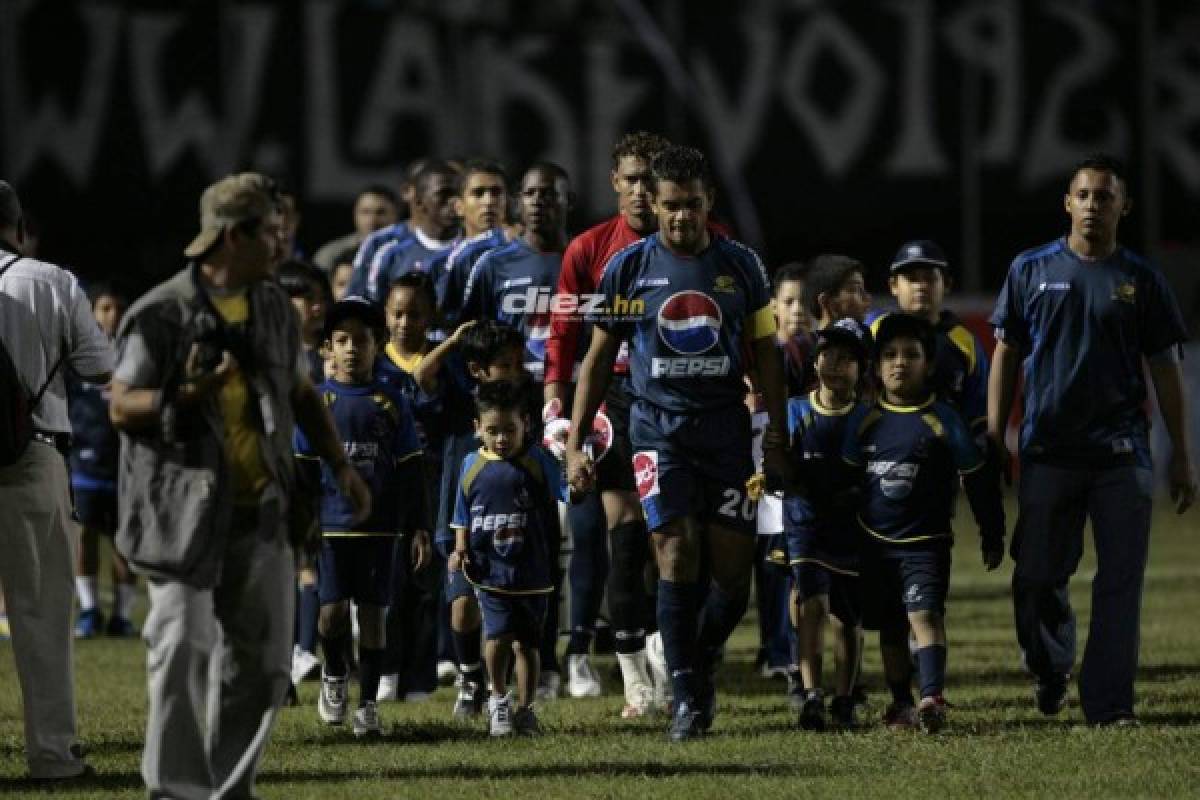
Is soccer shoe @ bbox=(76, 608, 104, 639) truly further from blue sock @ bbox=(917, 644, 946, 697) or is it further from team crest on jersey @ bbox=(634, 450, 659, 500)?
blue sock @ bbox=(917, 644, 946, 697)

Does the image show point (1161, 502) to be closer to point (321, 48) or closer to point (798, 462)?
point (321, 48)

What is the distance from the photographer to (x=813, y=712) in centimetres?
1141

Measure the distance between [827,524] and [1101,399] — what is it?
1.35 m

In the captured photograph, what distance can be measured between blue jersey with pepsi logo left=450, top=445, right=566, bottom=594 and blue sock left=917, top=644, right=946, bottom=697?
1.62 meters

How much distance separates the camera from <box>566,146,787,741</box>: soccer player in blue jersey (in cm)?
1095

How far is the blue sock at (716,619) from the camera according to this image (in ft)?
37.0

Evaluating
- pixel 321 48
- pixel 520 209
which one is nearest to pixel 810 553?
pixel 520 209

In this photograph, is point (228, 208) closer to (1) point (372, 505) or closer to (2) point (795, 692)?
(1) point (372, 505)

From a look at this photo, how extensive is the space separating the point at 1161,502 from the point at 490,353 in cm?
1710

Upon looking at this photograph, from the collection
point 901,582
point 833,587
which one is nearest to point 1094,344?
point 901,582

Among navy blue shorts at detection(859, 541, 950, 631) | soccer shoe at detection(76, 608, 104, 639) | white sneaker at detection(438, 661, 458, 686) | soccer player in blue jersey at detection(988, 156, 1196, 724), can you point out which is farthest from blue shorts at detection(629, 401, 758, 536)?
soccer shoe at detection(76, 608, 104, 639)

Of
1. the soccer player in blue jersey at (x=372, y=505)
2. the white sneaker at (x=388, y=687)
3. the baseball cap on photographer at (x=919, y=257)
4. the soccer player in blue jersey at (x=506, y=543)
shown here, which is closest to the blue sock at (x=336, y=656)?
the soccer player in blue jersey at (x=372, y=505)

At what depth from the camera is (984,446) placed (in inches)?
462

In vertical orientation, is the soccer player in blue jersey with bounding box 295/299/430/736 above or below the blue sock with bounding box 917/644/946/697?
above
